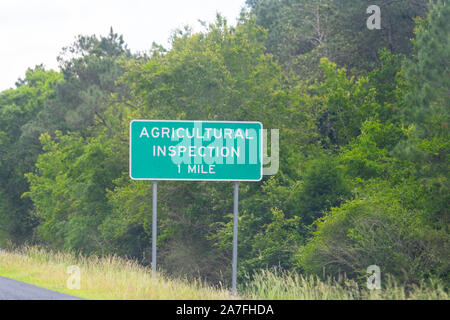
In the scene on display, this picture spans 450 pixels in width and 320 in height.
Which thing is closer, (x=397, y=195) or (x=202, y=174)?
(x=202, y=174)

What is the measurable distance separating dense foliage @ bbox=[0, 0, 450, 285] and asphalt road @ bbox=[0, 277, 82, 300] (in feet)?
44.0

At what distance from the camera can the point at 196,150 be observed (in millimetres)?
13039

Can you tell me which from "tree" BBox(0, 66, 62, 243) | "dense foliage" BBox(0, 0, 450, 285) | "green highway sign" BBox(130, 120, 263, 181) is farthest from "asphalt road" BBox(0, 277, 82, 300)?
"tree" BBox(0, 66, 62, 243)

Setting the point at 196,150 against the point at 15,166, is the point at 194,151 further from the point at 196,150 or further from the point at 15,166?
the point at 15,166

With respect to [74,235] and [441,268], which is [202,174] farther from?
[74,235]

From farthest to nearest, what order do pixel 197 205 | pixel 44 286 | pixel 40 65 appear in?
pixel 40 65 < pixel 197 205 < pixel 44 286

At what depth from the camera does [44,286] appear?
41.3ft

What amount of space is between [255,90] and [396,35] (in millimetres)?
8793

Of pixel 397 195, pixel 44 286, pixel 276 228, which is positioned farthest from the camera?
pixel 276 228

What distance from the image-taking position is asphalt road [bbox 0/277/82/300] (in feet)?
34.2

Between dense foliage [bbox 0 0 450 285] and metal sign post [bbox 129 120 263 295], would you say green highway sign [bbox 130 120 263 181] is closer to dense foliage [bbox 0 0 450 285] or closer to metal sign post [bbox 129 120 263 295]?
metal sign post [bbox 129 120 263 295]

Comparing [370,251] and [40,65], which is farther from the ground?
[40,65]

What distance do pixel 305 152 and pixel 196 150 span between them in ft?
70.9

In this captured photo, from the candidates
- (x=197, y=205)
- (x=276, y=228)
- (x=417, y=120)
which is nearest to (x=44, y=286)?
(x=417, y=120)
